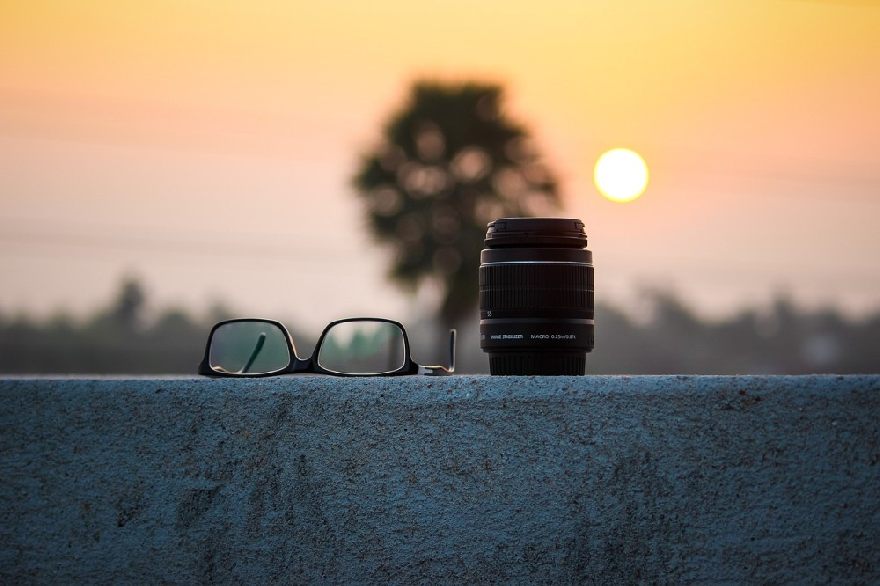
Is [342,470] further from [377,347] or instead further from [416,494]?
[377,347]

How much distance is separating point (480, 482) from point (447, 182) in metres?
35.0

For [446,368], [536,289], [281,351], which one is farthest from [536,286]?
[281,351]

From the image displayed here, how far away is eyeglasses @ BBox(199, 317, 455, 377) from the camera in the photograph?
2.61m

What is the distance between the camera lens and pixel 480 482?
242cm

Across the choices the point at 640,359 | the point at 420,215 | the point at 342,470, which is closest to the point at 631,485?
the point at 342,470

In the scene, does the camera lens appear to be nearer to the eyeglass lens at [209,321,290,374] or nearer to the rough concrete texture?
the rough concrete texture

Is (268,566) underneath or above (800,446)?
underneath

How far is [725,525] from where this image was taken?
94.0 inches

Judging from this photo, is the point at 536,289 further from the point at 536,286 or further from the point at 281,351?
the point at 281,351

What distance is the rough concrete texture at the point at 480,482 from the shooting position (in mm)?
2393

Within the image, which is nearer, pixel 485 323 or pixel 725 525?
pixel 725 525

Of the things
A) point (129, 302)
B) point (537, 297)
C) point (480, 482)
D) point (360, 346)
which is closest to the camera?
point (480, 482)

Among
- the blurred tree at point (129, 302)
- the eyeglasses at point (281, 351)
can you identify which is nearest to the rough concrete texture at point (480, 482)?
the eyeglasses at point (281, 351)

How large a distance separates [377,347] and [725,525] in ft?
3.53
